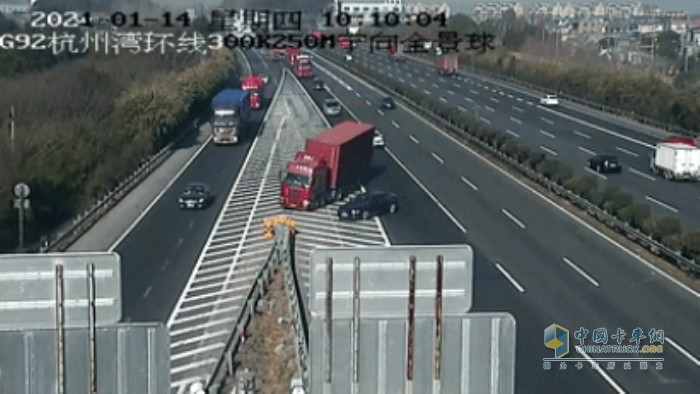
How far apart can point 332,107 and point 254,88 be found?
2.93ft

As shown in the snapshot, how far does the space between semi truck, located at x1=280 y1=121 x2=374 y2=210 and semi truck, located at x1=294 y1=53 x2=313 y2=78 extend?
231 cm

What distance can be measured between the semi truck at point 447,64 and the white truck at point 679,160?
133 inches

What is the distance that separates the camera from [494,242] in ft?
25.4

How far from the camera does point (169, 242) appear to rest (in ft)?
25.2

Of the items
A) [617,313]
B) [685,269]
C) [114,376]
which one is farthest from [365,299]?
[685,269]

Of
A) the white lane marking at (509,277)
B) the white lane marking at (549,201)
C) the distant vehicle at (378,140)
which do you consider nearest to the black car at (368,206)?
the white lane marking at (549,201)

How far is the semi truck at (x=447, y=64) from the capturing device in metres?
13.7

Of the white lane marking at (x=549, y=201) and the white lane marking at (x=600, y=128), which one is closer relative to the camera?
the white lane marking at (x=549, y=201)

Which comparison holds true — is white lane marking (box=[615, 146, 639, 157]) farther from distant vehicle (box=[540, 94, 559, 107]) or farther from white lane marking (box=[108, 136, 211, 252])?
white lane marking (box=[108, 136, 211, 252])

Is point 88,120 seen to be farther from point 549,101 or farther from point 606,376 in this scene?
point 549,101

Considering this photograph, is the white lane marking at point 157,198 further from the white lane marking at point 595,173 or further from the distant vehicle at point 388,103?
the white lane marking at point 595,173

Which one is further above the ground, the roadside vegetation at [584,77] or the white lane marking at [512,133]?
the roadside vegetation at [584,77]

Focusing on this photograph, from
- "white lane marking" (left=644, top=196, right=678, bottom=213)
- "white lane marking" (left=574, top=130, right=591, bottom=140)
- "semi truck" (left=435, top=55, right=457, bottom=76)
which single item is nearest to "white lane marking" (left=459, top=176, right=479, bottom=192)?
"white lane marking" (left=644, top=196, right=678, bottom=213)

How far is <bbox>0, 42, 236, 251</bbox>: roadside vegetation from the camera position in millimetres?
7738
